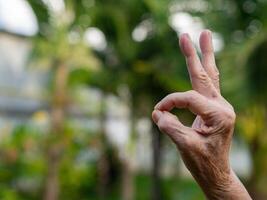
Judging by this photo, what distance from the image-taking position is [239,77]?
9.54 meters

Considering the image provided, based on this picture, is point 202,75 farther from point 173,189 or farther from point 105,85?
point 173,189

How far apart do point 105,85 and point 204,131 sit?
11.4 meters

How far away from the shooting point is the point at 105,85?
507 inches

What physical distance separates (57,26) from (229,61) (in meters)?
2.73

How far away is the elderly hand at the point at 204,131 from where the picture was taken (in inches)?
60.0

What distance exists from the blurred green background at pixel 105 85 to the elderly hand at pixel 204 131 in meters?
4.41

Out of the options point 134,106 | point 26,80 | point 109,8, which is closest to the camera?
point 109,8

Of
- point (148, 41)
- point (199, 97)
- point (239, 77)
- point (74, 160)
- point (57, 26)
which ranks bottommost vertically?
point (199, 97)

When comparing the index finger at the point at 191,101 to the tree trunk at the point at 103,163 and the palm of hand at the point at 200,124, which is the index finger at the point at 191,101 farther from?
the tree trunk at the point at 103,163

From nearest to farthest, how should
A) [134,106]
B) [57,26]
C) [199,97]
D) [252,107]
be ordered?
[199,97] → [57,26] → [252,107] → [134,106]

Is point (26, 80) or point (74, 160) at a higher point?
point (26, 80)

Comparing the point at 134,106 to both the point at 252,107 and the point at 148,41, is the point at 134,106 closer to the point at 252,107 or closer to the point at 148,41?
the point at 148,41

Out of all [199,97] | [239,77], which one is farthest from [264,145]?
[199,97]

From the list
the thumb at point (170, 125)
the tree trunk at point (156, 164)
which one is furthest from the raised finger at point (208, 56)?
the tree trunk at point (156, 164)
